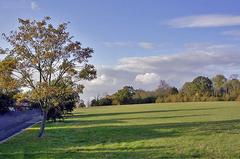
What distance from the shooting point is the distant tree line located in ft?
323

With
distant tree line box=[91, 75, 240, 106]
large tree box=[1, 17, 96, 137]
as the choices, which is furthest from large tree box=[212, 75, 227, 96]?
large tree box=[1, 17, 96, 137]

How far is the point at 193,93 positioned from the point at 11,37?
8243 cm

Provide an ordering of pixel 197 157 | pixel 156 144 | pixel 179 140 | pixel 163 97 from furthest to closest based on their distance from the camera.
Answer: pixel 163 97 < pixel 179 140 < pixel 156 144 < pixel 197 157

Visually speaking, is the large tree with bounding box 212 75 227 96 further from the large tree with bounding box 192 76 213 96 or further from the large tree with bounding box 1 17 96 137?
the large tree with bounding box 1 17 96 137

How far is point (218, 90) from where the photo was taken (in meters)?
107

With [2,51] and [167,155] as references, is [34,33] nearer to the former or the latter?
[2,51]

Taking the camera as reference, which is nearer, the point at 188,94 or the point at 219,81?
the point at 188,94

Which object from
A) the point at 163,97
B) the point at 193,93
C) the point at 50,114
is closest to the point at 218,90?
the point at 193,93

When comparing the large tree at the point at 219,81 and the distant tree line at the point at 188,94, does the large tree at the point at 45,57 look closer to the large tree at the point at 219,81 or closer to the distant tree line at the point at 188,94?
the distant tree line at the point at 188,94

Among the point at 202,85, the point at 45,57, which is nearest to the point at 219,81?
the point at 202,85

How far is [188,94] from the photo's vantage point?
105m

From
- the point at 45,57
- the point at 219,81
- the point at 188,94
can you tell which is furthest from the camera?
the point at 219,81

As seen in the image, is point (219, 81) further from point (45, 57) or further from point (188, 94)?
point (45, 57)

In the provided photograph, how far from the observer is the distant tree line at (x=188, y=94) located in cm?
9856
